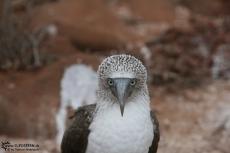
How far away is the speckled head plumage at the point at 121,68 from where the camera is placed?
647 centimetres

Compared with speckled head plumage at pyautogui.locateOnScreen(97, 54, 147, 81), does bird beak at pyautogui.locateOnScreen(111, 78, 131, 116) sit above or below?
below

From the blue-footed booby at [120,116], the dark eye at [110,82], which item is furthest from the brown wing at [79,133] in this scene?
the dark eye at [110,82]

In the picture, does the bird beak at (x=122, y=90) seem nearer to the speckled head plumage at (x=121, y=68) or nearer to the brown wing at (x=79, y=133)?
the speckled head plumage at (x=121, y=68)

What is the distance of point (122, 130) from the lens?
250 inches

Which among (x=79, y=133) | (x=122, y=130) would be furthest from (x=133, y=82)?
(x=79, y=133)

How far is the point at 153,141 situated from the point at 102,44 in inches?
352

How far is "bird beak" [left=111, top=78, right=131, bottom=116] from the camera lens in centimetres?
632

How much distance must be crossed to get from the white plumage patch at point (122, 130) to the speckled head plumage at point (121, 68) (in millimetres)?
234

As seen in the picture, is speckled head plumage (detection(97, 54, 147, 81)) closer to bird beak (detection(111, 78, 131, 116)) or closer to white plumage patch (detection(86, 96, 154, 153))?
bird beak (detection(111, 78, 131, 116))

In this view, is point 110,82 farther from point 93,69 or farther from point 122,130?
point 93,69

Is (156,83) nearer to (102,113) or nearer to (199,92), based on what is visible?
(199,92)

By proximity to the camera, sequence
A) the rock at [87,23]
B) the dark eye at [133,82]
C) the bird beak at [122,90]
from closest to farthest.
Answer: the bird beak at [122,90] < the dark eye at [133,82] < the rock at [87,23]

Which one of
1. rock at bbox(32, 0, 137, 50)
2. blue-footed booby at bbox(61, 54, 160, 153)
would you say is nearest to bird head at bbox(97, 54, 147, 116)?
blue-footed booby at bbox(61, 54, 160, 153)

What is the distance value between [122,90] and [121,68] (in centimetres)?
22
